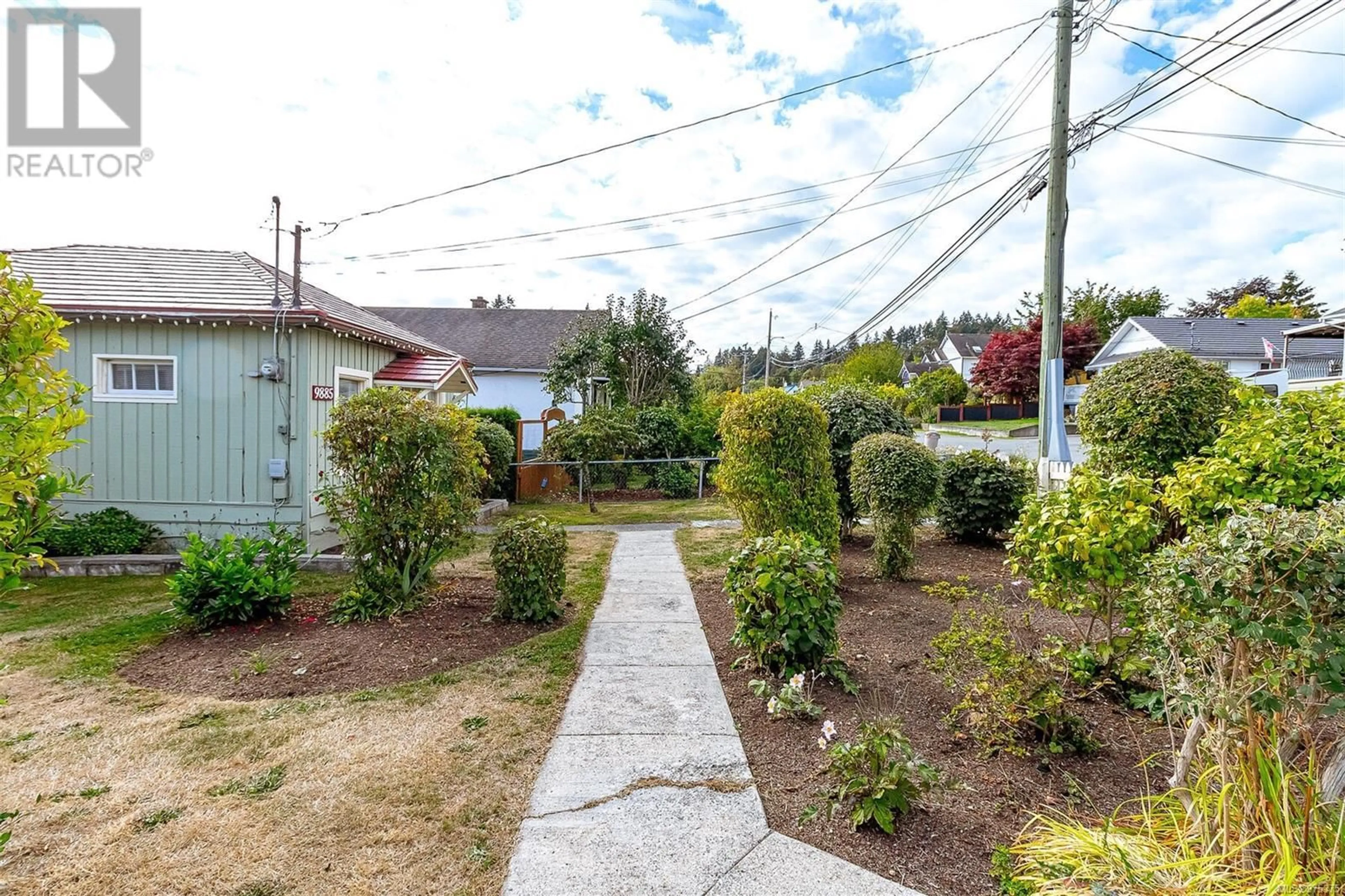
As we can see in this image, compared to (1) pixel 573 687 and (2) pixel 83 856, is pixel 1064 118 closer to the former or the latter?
(1) pixel 573 687

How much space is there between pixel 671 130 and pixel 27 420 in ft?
29.2

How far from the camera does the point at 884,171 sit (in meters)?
10.7

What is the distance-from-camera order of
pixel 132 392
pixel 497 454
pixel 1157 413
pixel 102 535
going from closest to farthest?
pixel 1157 413 < pixel 102 535 < pixel 132 392 < pixel 497 454

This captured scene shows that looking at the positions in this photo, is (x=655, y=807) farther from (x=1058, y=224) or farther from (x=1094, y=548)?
(x=1058, y=224)

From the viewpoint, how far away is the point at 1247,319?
30969mm

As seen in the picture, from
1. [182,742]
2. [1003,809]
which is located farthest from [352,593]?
[1003,809]

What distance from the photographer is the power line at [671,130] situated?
8141mm

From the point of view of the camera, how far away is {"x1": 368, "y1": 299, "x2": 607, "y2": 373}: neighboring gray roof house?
22.5m

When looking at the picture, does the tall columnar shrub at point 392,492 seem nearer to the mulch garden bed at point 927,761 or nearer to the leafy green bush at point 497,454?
the mulch garden bed at point 927,761

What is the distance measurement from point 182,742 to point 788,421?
4.75 meters

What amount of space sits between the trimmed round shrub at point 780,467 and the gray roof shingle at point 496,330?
16173mm

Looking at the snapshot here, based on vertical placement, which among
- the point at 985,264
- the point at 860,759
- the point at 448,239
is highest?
the point at 448,239

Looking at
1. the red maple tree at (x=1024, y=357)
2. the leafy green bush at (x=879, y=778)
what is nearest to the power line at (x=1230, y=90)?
the leafy green bush at (x=879, y=778)

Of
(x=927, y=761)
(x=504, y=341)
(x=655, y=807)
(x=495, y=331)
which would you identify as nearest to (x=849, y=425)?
(x=927, y=761)
